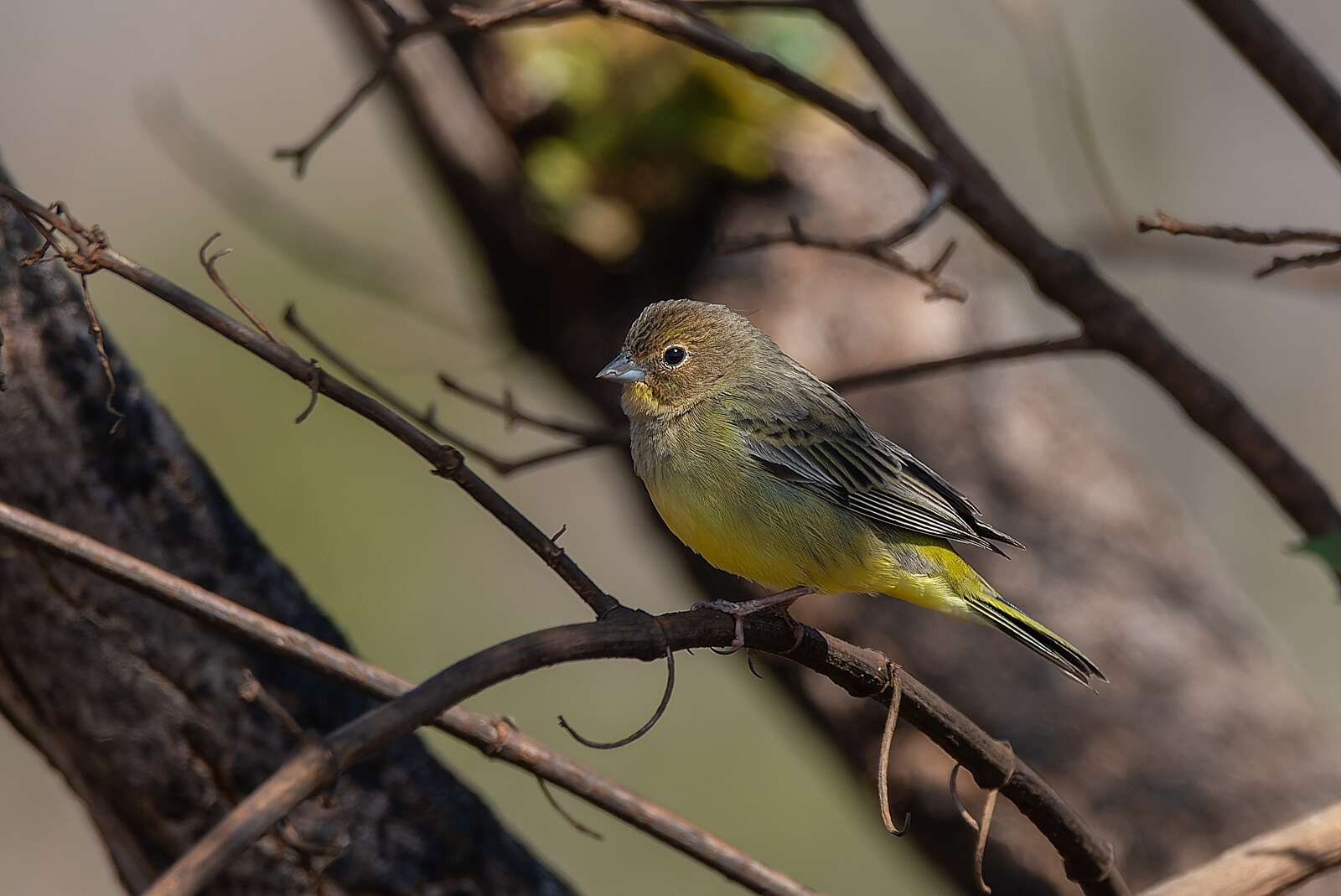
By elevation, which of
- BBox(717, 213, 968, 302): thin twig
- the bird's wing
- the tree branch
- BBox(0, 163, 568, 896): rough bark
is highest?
the tree branch

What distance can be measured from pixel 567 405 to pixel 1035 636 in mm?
4036

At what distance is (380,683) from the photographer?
78.5 inches

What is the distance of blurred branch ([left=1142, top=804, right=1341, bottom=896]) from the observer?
2.56 metres

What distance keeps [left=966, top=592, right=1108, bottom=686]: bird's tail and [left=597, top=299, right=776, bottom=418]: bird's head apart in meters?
0.92

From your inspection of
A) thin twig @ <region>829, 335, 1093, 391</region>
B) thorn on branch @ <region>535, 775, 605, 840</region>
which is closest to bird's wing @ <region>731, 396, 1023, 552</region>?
thin twig @ <region>829, 335, 1093, 391</region>

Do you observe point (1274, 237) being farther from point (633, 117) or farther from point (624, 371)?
point (633, 117)

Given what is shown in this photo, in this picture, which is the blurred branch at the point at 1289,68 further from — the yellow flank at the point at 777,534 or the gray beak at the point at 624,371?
the gray beak at the point at 624,371

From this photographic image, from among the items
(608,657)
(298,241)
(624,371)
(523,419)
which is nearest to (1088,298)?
(624,371)

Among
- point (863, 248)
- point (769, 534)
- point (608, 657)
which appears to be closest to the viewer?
point (608, 657)

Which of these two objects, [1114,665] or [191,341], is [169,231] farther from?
[1114,665]

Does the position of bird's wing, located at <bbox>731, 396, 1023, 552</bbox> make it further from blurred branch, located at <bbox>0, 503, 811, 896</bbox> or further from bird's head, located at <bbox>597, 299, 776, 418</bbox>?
blurred branch, located at <bbox>0, 503, 811, 896</bbox>

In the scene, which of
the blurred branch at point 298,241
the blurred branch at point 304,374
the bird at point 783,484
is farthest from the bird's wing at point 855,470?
the blurred branch at point 298,241

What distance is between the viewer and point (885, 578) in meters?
3.63

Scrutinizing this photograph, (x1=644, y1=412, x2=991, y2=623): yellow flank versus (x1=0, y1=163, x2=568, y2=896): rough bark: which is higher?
(x1=644, y1=412, x2=991, y2=623): yellow flank
